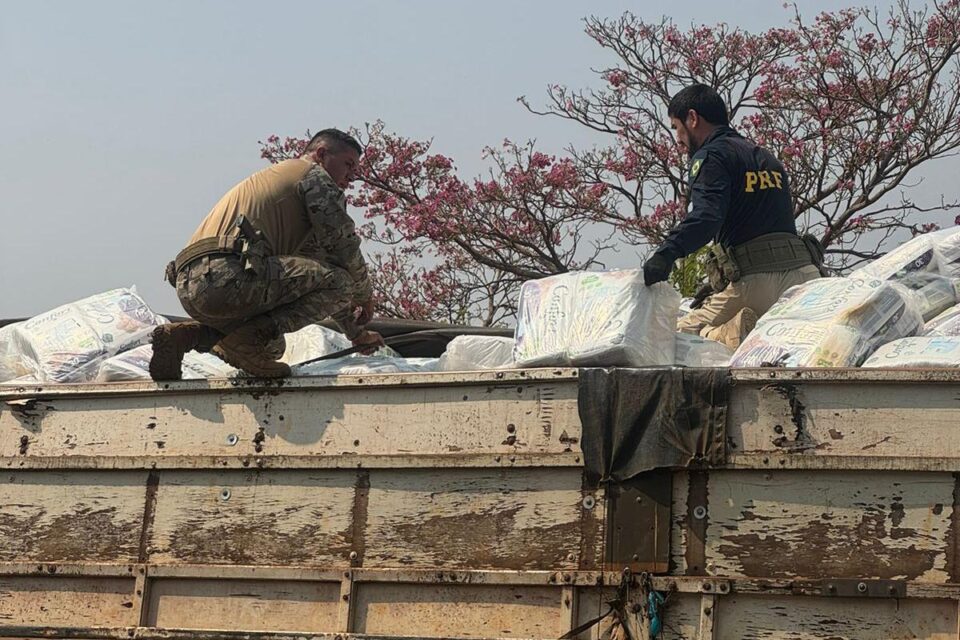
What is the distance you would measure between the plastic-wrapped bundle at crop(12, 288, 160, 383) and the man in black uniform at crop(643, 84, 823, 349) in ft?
8.03

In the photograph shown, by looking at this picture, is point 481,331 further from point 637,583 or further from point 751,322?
point 637,583

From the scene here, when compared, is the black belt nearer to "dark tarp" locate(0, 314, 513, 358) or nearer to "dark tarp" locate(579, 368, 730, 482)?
"dark tarp" locate(0, 314, 513, 358)

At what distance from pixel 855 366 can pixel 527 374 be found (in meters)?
1.09

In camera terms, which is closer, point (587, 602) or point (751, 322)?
point (587, 602)

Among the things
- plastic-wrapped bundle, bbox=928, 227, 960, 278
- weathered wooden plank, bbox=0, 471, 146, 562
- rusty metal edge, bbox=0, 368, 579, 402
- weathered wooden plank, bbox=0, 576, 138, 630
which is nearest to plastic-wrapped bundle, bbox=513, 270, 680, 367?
rusty metal edge, bbox=0, 368, 579, 402

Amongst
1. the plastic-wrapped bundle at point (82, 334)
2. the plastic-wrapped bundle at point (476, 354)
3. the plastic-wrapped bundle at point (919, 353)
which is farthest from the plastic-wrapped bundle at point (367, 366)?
the plastic-wrapped bundle at point (919, 353)

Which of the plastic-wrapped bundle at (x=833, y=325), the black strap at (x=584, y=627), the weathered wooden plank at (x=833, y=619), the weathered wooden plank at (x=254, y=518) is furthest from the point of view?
the weathered wooden plank at (x=254, y=518)

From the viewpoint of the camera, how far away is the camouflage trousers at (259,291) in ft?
16.2

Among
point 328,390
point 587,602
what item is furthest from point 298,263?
point 587,602

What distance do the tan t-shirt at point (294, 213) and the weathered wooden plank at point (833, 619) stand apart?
2.14 metres

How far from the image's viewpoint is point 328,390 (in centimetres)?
470

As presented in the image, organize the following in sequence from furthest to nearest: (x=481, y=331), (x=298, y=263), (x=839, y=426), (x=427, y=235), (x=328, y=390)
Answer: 1. (x=427, y=235)
2. (x=481, y=331)
3. (x=298, y=263)
4. (x=328, y=390)
5. (x=839, y=426)

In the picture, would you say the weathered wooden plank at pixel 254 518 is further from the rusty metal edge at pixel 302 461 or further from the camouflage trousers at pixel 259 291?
the camouflage trousers at pixel 259 291

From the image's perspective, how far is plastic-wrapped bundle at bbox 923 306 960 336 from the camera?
4.65 m
